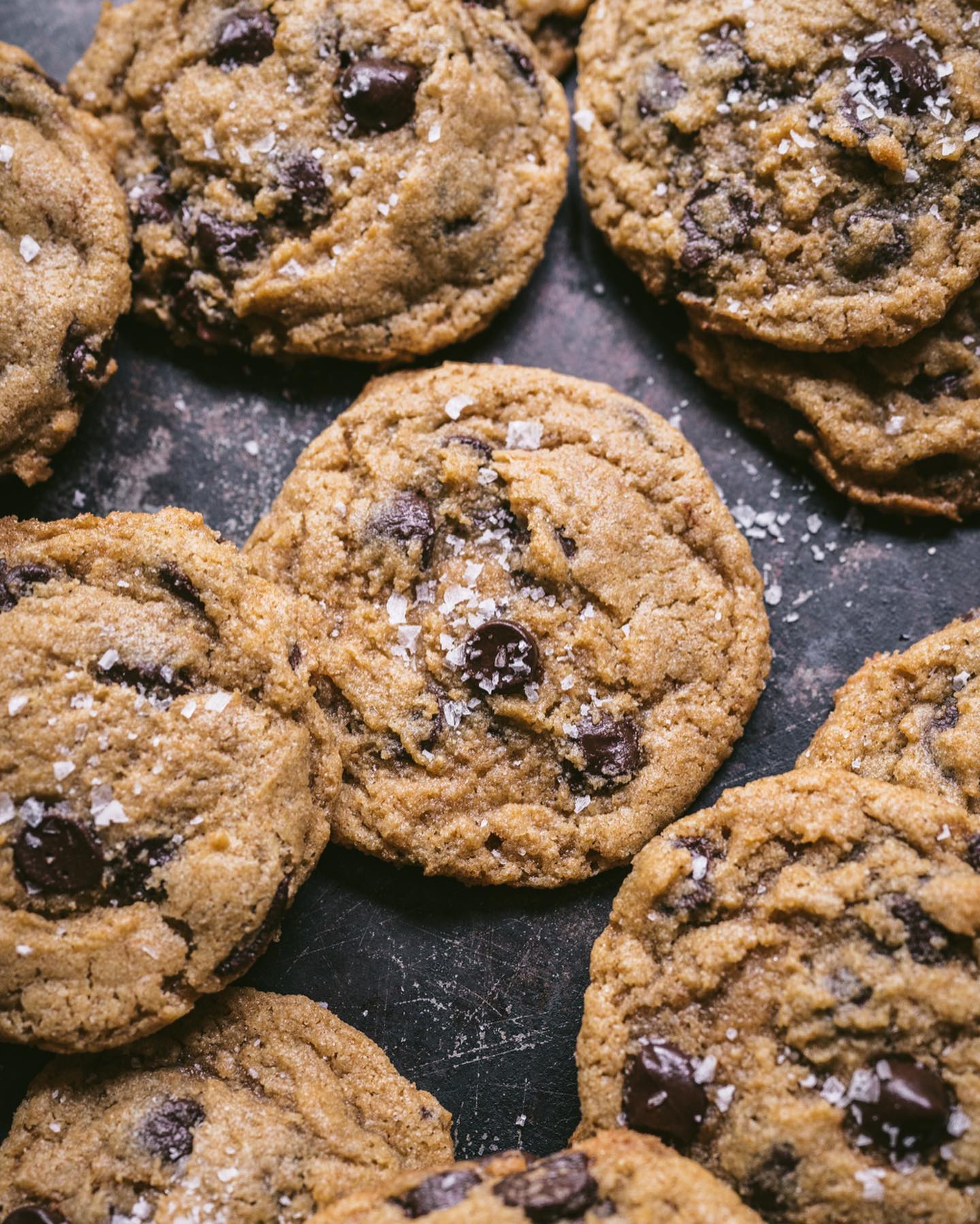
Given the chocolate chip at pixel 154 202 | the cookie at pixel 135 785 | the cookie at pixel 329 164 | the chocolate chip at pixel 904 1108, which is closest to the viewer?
the chocolate chip at pixel 904 1108

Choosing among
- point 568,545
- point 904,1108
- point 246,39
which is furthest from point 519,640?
point 246,39

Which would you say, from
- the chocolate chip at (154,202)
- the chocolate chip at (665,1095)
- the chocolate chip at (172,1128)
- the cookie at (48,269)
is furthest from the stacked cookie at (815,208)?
the chocolate chip at (172,1128)

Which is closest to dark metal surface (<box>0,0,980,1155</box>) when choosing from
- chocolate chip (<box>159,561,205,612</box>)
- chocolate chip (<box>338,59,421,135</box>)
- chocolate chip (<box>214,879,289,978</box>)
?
chocolate chip (<box>214,879,289,978</box>)

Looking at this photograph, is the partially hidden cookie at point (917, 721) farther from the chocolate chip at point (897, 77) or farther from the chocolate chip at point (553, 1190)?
the chocolate chip at point (897, 77)

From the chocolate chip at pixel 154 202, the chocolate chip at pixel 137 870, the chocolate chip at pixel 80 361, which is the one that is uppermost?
the chocolate chip at pixel 154 202

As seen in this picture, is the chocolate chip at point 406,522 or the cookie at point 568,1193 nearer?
the cookie at point 568,1193
